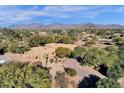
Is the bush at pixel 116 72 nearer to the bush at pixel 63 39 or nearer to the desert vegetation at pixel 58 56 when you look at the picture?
the desert vegetation at pixel 58 56

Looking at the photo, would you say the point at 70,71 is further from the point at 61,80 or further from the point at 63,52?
the point at 63,52

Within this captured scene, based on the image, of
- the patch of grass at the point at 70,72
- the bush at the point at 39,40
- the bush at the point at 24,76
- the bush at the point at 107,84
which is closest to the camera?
the bush at the point at 107,84

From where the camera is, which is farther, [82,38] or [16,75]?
[82,38]

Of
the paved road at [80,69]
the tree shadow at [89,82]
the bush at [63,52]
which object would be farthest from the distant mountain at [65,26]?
the tree shadow at [89,82]

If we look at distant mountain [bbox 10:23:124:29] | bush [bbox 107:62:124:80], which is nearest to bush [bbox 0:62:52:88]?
distant mountain [bbox 10:23:124:29]

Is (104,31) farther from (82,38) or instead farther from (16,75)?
(16,75)
